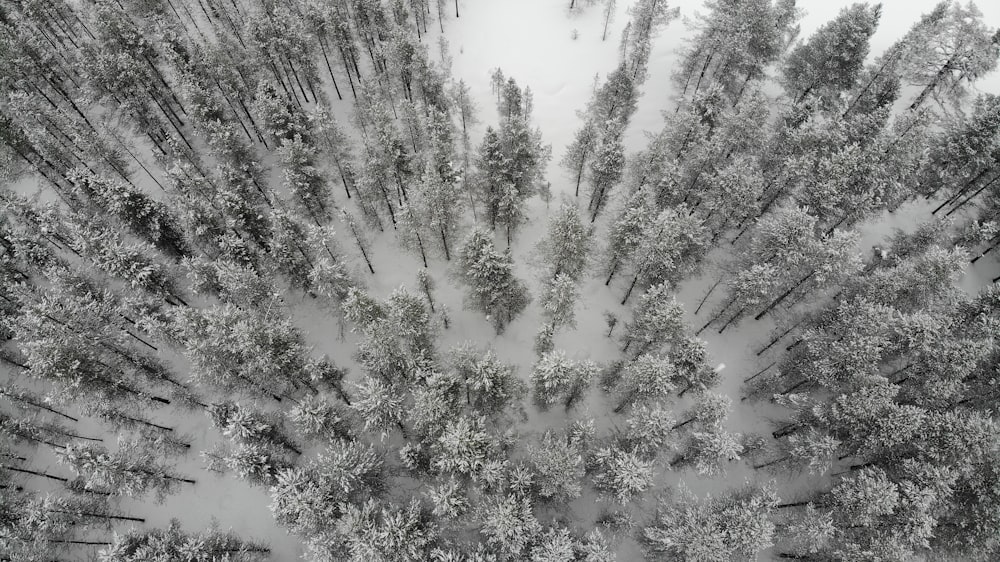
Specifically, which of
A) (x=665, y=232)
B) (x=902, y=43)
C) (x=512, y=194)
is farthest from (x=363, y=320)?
(x=902, y=43)

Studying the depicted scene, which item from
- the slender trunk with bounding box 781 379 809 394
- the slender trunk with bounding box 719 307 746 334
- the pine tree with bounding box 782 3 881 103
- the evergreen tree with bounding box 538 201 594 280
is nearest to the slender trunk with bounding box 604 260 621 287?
the evergreen tree with bounding box 538 201 594 280

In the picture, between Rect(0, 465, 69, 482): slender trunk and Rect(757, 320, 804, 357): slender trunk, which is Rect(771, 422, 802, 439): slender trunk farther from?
Rect(0, 465, 69, 482): slender trunk

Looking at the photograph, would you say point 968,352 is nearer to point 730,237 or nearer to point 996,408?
point 996,408

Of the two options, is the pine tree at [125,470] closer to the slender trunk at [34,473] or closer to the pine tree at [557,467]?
the slender trunk at [34,473]

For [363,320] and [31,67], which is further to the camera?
[31,67]

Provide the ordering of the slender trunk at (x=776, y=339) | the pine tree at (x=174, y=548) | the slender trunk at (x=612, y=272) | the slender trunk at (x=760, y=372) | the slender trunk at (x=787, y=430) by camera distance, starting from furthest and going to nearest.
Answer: the slender trunk at (x=612, y=272)
the slender trunk at (x=776, y=339)
the slender trunk at (x=760, y=372)
the slender trunk at (x=787, y=430)
the pine tree at (x=174, y=548)

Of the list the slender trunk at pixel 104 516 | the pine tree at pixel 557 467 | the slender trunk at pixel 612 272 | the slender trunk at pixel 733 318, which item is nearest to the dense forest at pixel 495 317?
the pine tree at pixel 557 467

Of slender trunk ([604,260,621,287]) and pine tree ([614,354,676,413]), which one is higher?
slender trunk ([604,260,621,287])

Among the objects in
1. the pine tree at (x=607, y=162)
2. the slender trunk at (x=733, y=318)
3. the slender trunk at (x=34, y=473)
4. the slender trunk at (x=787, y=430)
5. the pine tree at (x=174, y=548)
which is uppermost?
the pine tree at (x=607, y=162)
